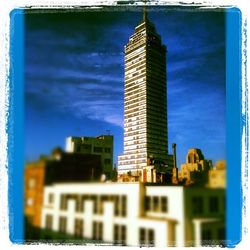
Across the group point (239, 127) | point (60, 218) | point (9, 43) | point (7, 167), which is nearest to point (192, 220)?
point (239, 127)

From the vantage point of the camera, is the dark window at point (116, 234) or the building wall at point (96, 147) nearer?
the dark window at point (116, 234)

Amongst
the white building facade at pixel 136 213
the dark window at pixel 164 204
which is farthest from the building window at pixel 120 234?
the dark window at pixel 164 204

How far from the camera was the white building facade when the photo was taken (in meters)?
2.52

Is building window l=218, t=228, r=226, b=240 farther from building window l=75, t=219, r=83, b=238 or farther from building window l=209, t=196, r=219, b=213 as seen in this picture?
building window l=75, t=219, r=83, b=238

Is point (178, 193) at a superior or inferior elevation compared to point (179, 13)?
inferior

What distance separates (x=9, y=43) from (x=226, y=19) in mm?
1621

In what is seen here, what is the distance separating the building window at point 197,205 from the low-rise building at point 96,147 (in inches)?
31.1

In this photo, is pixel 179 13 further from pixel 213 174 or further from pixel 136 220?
pixel 136 220

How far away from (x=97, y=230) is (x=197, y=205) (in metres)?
0.77

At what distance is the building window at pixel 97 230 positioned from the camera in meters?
2.66

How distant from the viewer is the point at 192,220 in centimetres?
252

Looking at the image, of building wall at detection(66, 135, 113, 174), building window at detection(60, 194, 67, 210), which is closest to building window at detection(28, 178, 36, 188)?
building window at detection(60, 194, 67, 210)

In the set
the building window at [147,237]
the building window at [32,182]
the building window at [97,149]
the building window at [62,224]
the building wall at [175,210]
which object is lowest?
the building window at [147,237]

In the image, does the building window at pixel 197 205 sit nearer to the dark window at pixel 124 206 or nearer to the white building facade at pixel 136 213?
the white building facade at pixel 136 213
